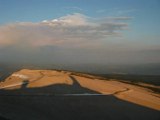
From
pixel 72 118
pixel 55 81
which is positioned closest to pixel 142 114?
pixel 72 118

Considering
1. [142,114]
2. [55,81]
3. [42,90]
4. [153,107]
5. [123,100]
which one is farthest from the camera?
[55,81]

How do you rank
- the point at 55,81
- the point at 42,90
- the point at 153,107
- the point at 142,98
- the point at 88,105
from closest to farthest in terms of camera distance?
the point at 88,105 < the point at 153,107 < the point at 142,98 < the point at 42,90 < the point at 55,81

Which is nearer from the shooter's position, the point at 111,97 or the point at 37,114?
the point at 37,114

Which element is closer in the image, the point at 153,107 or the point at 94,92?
the point at 153,107

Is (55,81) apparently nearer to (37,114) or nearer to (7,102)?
(7,102)

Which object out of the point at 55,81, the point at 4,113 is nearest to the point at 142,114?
the point at 4,113

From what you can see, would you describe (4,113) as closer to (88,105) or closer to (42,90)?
(88,105)

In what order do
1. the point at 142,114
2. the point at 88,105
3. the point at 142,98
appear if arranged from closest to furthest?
the point at 142,114 → the point at 88,105 → the point at 142,98

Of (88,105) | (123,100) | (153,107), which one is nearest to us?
(88,105)
